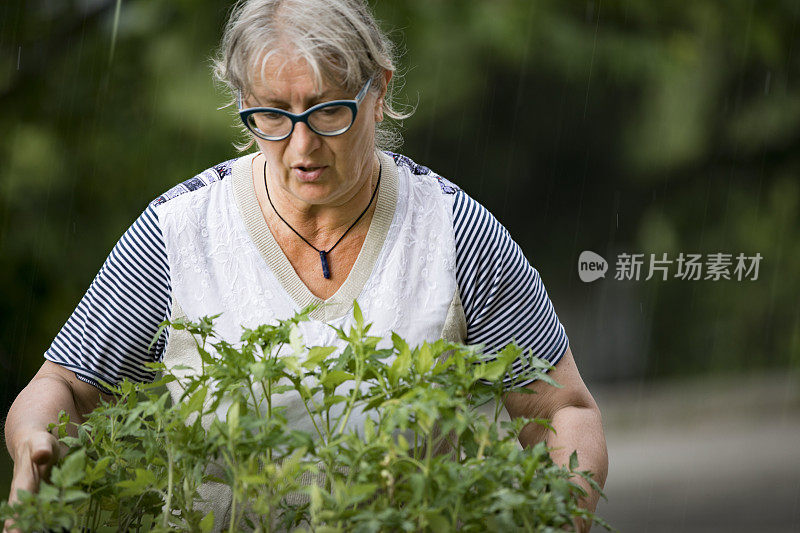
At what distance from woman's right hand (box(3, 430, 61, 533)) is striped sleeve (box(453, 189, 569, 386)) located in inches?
24.9

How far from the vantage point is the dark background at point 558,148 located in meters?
3.38

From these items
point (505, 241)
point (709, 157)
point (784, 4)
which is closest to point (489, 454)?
point (505, 241)

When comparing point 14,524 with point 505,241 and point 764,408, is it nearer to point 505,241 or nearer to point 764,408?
point 505,241

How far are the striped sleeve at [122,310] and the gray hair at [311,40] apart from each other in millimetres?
278

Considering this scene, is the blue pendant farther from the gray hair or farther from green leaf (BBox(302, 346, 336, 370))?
green leaf (BBox(302, 346, 336, 370))

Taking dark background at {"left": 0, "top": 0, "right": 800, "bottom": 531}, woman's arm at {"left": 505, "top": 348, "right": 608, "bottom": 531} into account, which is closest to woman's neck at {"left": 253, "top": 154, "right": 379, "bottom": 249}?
woman's arm at {"left": 505, "top": 348, "right": 608, "bottom": 531}

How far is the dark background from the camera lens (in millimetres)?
3383

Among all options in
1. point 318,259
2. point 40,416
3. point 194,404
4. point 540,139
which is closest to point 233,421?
point 194,404

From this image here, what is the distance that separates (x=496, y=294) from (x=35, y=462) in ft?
2.30

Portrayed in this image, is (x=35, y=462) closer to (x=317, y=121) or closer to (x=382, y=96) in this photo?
(x=317, y=121)

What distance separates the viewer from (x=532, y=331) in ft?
4.73

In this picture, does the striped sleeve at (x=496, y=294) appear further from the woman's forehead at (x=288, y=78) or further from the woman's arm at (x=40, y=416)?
the woman's arm at (x=40, y=416)

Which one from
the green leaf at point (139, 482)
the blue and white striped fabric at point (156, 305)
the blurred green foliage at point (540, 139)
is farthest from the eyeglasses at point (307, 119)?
the blurred green foliage at point (540, 139)

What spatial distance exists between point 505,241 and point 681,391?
465cm
